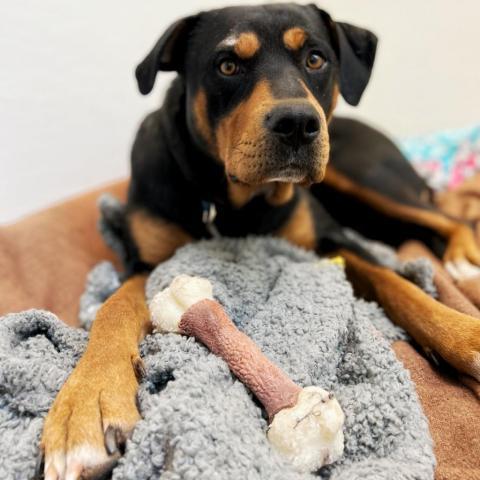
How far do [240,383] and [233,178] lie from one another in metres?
0.53

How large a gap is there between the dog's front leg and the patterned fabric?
179 cm

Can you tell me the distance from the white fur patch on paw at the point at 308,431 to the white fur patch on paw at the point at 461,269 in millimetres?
964

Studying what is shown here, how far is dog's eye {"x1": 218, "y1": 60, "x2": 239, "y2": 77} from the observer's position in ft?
4.42

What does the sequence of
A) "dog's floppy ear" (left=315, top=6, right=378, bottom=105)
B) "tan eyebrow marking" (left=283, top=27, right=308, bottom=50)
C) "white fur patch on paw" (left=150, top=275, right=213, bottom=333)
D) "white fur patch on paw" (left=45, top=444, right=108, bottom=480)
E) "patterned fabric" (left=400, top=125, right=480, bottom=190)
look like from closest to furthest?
"white fur patch on paw" (left=45, top=444, right=108, bottom=480) < "white fur patch on paw" (left=150, top=275, right=213, bottom=333) < "tan eyebrow marking" (left=283, top=27, right=308, bottom=50) < "dog's floppy ear" (left=315, top=6, right=378, bottom=105) < "patterned fabric" (left=400, top=125, right=480, bottom=190)

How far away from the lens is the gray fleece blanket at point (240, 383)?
84 centimetres

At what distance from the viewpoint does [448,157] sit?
2518mm

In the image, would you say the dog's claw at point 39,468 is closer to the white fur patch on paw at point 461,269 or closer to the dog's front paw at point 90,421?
the dog's front paw at point 90,421

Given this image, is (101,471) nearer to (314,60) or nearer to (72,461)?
(72,461)

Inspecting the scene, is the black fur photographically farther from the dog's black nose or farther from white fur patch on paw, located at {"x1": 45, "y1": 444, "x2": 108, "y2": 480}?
white fur patch on paw, located at {"x1": 45, "y1": 444, "x2": 108, "y2": 480}

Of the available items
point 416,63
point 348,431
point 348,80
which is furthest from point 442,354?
point 416,63

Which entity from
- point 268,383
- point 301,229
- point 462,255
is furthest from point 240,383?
point 462,255

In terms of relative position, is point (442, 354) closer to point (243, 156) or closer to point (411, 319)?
point (411, 319)

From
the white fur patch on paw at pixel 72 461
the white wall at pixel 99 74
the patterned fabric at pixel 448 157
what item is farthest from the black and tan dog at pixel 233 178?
the white wall at pixel 99 74

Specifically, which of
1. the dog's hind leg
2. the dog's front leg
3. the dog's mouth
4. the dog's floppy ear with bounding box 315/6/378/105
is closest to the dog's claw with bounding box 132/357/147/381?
the dog's front leg
